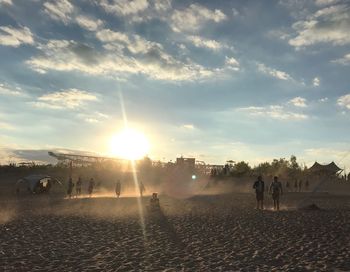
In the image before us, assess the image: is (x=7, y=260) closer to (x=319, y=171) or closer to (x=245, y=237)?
(x=245, y=237)

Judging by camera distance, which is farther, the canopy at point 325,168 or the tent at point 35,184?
the canopy at point 325,168

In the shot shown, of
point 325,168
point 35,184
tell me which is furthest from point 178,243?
point 325,168

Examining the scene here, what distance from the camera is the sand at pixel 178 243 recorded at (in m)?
11.1

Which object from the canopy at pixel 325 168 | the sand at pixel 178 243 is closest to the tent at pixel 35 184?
the sand at pixel 178 243

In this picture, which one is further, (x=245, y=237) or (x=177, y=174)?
(x=177, y=174)

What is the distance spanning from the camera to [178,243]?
1464cm

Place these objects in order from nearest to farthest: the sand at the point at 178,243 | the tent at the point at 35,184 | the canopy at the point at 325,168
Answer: the sand at the point at 178,243, the tent at the point at 35,184, the canopy at the point at 325,168

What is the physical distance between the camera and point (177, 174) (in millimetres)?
80000

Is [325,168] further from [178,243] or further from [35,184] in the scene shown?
[178,243]

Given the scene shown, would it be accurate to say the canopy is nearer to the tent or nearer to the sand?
the tent

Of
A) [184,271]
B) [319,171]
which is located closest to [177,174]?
[319,171]

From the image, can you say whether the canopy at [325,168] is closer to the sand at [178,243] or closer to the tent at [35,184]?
the tent at [35,184]

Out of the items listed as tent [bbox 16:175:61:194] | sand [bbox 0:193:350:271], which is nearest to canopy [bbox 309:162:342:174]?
tent [bbox 16:175:61:194]

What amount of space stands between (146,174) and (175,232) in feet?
221
